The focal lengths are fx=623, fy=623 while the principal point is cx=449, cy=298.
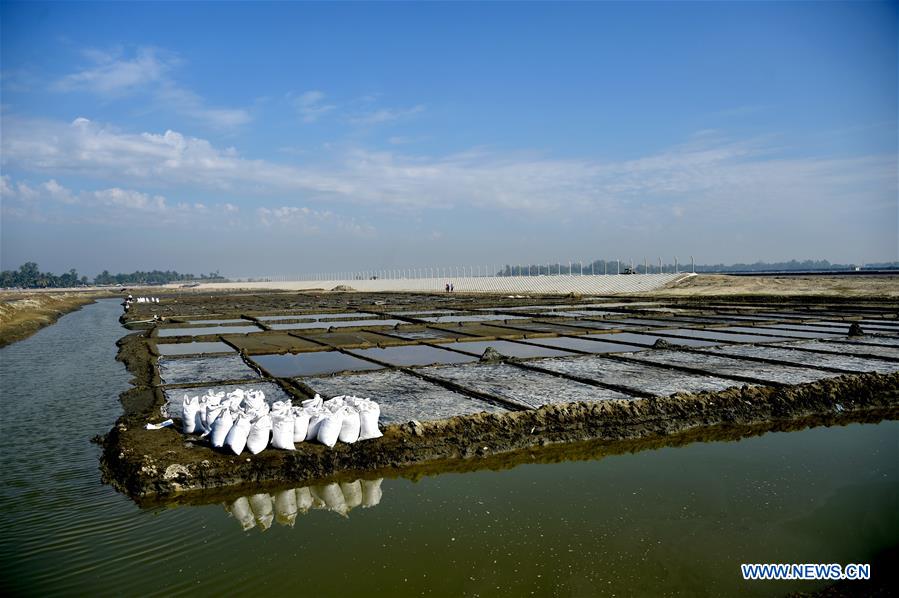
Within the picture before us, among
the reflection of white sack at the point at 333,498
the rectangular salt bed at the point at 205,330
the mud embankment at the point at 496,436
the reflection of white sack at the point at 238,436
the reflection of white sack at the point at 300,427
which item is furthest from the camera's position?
the rectangular salt bed at the point at 205,330

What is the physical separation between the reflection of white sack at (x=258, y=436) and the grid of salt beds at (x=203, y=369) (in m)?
4.11

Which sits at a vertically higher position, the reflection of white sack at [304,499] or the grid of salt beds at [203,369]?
the grid of salt beds at [203,369]

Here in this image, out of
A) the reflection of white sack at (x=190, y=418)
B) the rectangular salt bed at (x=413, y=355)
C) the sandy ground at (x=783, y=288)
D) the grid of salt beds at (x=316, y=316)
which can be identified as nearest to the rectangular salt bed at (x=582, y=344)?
the rectangular salt bed at (x=413, y=355)

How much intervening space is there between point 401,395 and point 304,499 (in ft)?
10.3

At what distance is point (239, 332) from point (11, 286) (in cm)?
13516

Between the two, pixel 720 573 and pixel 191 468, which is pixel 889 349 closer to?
pixel 720 573

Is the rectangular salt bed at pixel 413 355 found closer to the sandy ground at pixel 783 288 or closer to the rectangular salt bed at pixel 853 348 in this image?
the rectangular salt bed at pixel 853 348

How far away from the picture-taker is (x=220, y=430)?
Answer: 18.4 ft

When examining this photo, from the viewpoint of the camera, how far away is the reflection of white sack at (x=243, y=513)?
4.51m

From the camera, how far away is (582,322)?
18.4 m

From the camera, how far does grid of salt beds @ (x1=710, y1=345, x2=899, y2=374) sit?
30.9ft

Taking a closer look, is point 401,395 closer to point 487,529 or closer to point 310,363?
point 310,363

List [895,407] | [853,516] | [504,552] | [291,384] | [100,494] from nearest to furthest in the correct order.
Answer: [504,552] < [853,516] < [100,494] < [895,407] < [291,384]

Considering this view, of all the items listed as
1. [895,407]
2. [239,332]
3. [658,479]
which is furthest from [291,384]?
[239,332]
